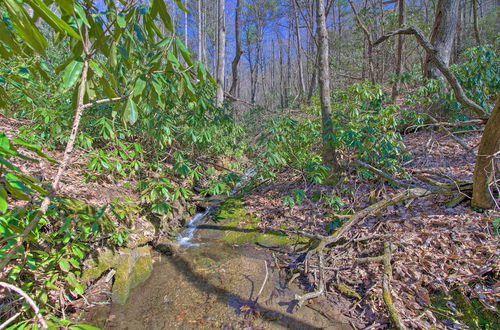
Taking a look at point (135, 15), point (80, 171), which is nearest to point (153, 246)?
point (80, 171)

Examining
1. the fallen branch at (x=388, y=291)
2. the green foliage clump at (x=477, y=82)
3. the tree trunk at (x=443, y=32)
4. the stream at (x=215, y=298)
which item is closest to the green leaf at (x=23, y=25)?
the stream at (x=215, y=298)

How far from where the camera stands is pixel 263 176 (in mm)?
5176

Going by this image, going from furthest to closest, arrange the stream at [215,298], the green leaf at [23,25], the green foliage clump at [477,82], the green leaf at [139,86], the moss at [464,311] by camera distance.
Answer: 1. the green foliage clump at [477,82]
2. the stream at [215,298]
3. the moss at [464,311]
4. the green leaf at [139,86]
5. the green leaf at [23,25]

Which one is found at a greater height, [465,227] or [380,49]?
[380,49]

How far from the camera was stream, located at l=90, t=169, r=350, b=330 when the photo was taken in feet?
8.15

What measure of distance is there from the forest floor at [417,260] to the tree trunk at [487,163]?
6.7 inches

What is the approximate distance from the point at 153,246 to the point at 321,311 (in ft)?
8.80

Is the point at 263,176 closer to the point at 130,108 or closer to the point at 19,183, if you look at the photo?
the point at 130,108

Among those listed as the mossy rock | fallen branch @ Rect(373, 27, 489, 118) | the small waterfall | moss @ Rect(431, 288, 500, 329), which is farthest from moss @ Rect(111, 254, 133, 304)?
fallen branch @ Rect(373, 27, 489, 118)

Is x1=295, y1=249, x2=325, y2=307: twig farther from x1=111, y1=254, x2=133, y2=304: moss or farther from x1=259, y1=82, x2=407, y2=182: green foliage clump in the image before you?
x1=111, y1=254, x2=133, y2=304: moss

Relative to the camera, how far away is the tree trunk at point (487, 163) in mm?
2381

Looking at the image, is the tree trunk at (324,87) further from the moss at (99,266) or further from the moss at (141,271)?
the moss at (99,266)

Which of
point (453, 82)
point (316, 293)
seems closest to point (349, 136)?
point (453, 82)

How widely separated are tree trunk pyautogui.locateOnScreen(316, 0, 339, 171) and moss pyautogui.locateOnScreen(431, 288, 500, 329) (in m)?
2.60
